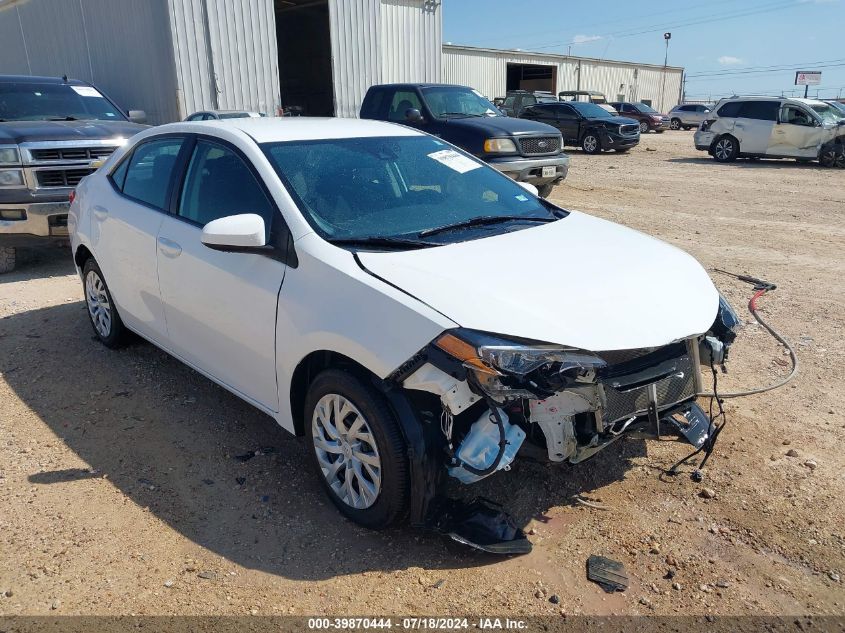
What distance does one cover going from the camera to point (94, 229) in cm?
481

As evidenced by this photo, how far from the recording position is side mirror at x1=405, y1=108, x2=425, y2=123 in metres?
10.9

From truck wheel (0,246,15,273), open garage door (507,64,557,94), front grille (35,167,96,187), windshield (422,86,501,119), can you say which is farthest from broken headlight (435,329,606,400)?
open garage door (507,64,557,94)

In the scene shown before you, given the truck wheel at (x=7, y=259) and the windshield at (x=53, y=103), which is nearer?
the truck wheel at (x=7, y=259)

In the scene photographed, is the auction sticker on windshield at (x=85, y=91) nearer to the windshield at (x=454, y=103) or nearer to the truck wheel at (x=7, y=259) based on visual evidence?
the truck wheel at (x=7, y=259)

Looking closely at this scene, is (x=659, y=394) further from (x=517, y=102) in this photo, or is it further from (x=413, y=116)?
(x=517, y=102)

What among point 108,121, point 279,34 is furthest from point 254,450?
point 279,34

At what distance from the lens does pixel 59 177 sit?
23.7 ft

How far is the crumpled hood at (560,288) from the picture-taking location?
8.66ft

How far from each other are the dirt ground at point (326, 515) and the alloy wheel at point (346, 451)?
195 mm

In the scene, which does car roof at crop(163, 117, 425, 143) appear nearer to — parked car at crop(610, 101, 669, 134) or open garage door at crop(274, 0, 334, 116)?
open garage door at crop(274, 0, 334, 116)

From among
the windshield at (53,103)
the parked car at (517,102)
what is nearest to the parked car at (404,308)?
the windshield at (53,103)

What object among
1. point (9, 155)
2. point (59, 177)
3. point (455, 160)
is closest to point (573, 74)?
point (59, 177)

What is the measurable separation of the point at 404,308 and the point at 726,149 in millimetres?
19361

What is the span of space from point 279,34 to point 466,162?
2313cm
